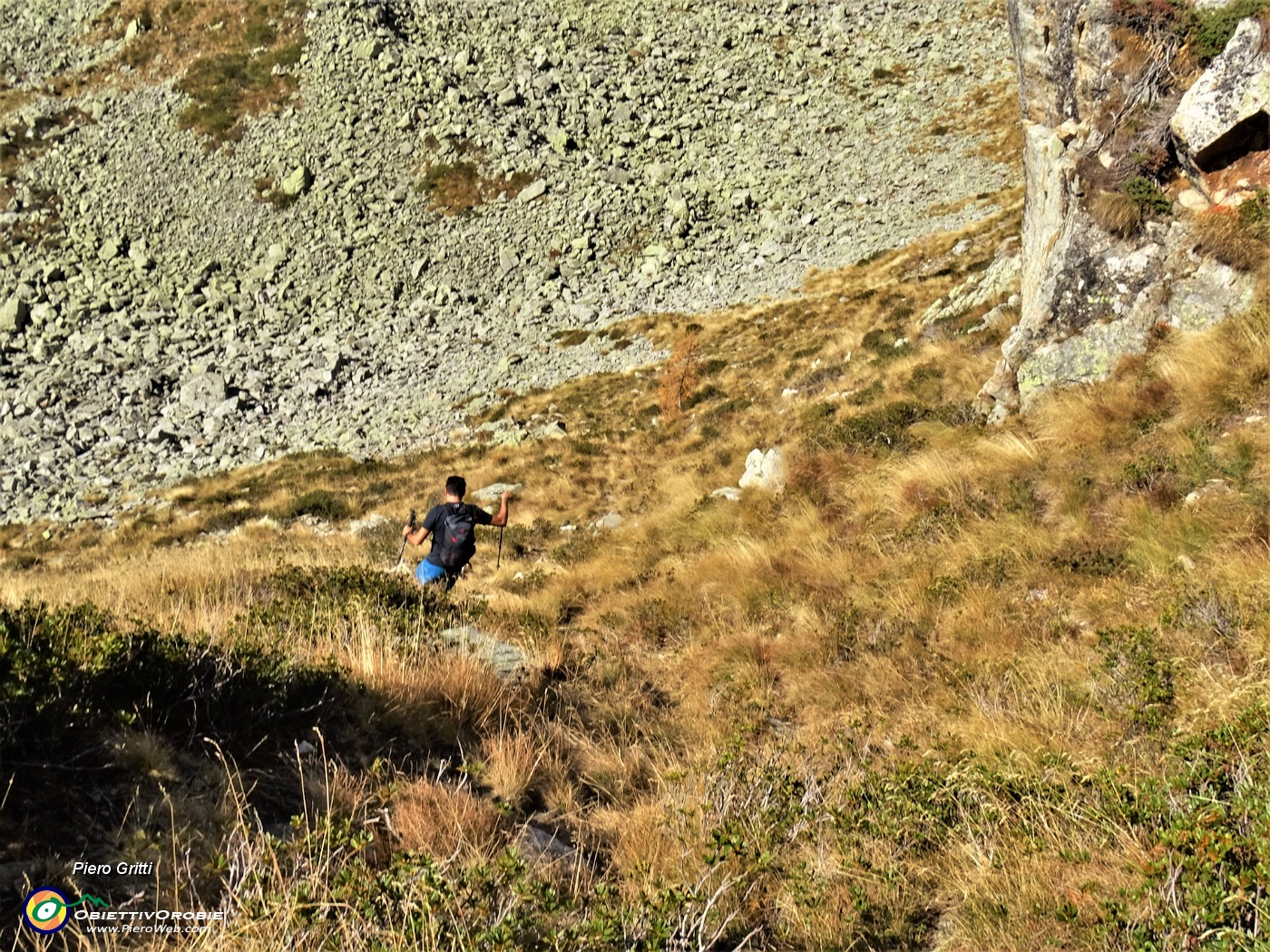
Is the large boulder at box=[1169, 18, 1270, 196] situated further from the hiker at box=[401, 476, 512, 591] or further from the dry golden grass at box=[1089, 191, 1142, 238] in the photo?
the hiker at box=[401, 476, 512, 591]

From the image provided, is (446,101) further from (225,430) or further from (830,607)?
(830,607)

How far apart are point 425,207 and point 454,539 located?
34624 mm

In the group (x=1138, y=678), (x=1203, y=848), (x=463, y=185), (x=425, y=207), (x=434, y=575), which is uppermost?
(x=463, y=185)

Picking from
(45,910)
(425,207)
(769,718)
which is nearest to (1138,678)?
(769,718)

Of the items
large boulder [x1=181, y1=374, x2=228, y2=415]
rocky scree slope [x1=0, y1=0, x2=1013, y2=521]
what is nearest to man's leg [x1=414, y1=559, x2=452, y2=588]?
rocky scree slope [x1=0, y1=0, x2=1013, y2=521]

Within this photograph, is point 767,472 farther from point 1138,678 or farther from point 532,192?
point 532,192

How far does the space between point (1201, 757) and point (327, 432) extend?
92.9 ft

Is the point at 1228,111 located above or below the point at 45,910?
above

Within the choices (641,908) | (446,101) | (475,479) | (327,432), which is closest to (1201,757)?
(641,908)

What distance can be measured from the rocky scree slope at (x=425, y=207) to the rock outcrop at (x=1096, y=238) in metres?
16.4

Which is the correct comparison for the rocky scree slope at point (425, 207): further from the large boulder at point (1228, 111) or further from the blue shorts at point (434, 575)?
the large boulder at point (1228, 111)

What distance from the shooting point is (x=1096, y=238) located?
10.7 metres

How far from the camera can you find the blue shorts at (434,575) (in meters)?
9.14

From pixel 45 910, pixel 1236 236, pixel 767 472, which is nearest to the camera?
pixel 45 910
